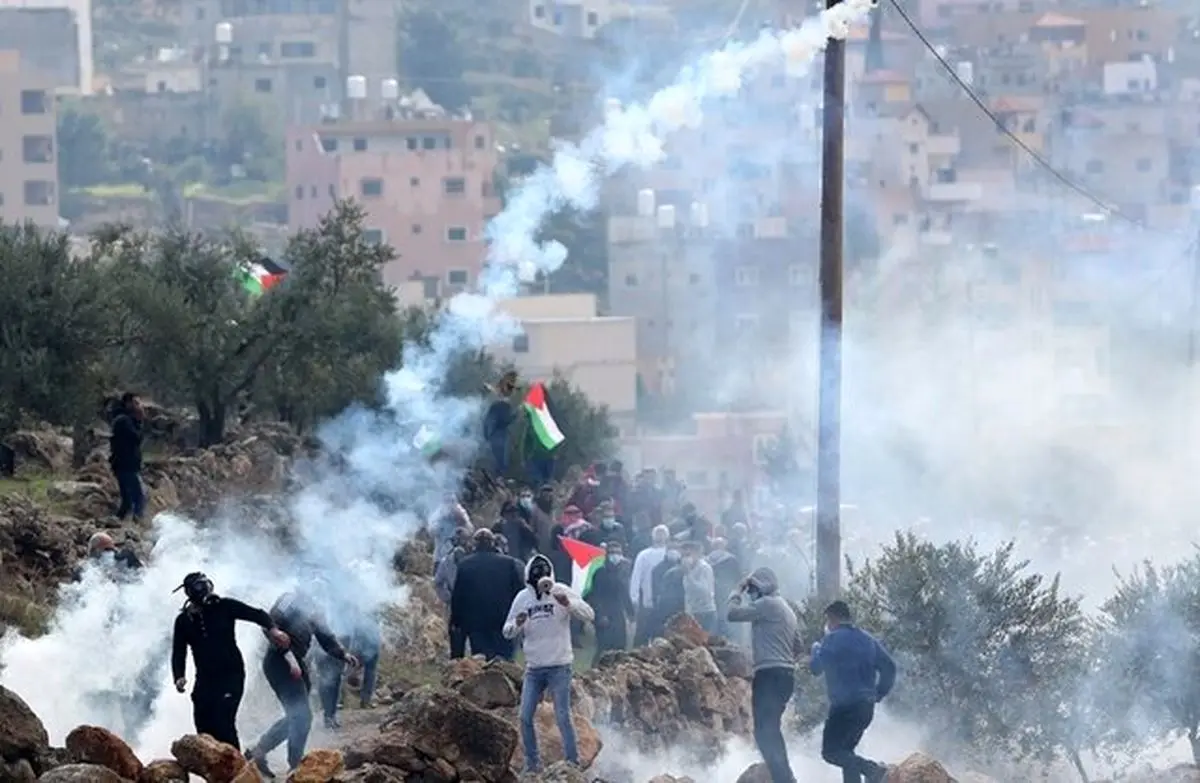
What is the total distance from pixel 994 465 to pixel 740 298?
5379 cm

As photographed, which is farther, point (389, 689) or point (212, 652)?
point (389, 689)

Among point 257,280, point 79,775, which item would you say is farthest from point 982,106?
point 79,775

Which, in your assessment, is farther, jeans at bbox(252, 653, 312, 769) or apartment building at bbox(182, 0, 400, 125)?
apartment building at bbox(182, 0, 400, 125)

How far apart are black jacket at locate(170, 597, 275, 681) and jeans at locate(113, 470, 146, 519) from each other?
8.83 metres

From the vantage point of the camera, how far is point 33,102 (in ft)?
480

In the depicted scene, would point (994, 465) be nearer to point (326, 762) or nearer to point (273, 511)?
point (273, 511)

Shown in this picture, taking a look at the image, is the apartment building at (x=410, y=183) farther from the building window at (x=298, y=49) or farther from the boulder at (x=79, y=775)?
the boulder at (x=79, y=775)

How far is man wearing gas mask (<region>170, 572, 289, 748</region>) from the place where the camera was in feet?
58.1

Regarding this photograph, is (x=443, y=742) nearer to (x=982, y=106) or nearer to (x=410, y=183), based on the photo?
(x=982, y=106)

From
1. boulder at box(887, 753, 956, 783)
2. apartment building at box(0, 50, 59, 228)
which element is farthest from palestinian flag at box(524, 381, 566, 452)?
apartment building at box(0, 50, 59, 228)

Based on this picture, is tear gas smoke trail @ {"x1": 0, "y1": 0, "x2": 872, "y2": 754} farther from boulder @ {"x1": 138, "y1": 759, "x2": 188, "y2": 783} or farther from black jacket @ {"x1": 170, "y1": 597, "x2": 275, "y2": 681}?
boulder @ {"x1": 138, "y1": 759, "x2": 188, "y2": 783}

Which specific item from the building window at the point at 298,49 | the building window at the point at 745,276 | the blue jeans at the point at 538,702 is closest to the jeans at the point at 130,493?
the blue jeans at the point at 538,702

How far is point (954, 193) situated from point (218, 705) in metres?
118

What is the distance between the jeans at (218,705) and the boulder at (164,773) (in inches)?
49.9
